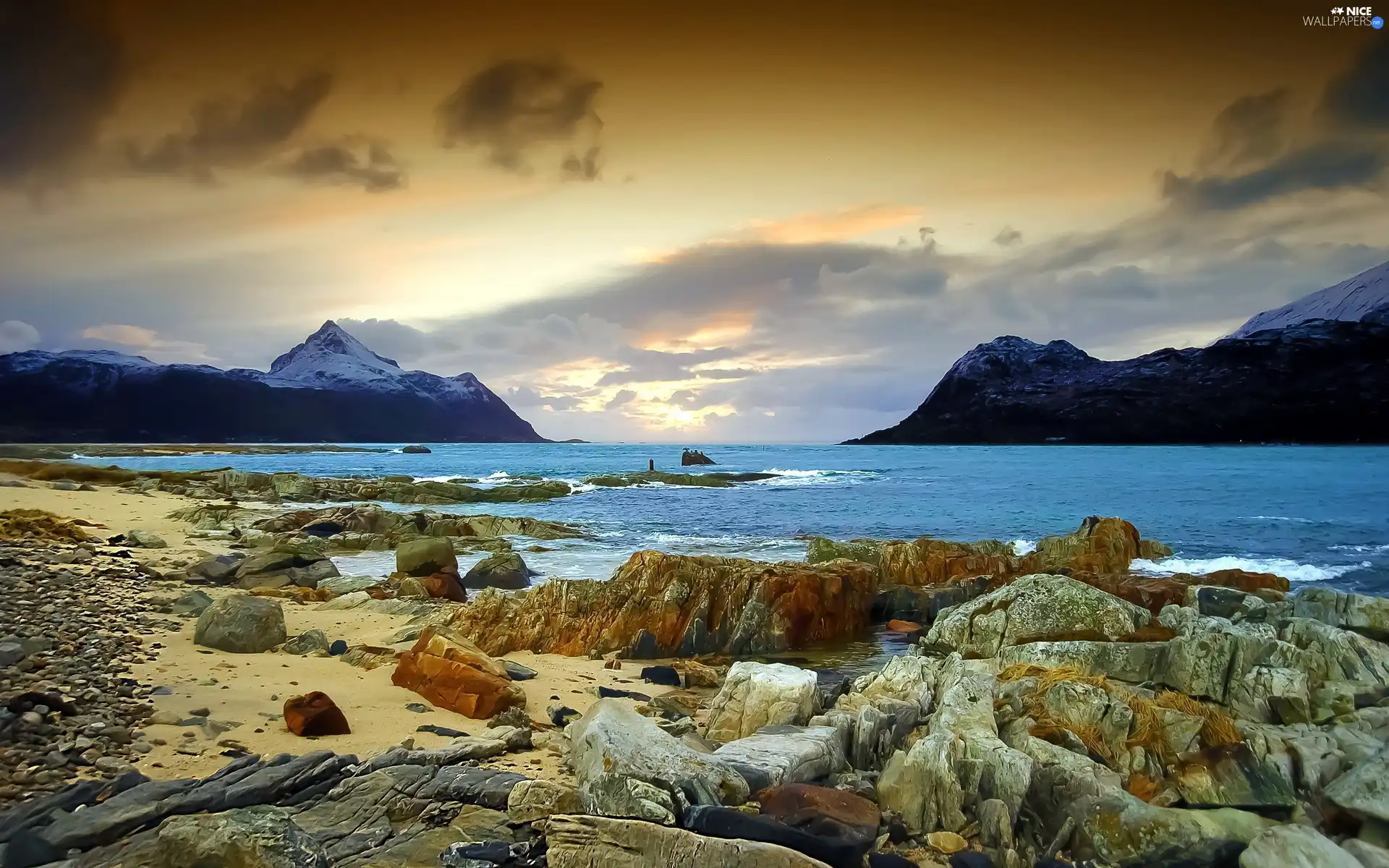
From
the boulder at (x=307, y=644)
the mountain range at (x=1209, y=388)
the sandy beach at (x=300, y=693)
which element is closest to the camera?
the sandy beach at (x=300, y=693)

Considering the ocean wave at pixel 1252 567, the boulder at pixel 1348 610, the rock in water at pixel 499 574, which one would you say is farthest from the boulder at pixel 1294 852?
the ocean wave at pixel 1252 567

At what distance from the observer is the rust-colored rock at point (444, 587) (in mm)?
14836

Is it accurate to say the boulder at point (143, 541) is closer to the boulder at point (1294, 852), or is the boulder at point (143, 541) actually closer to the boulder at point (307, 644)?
the boulder at point (307, 644)

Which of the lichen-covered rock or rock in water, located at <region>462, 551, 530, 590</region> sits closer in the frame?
rock in water, located at <region>462, 551, 530, 590</region>

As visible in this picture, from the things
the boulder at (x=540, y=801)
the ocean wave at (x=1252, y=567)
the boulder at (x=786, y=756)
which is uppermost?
the boulder at (x=540, y=801)

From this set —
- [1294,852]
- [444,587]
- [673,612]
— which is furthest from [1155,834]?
[444,587]

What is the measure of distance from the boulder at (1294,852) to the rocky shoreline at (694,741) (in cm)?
2

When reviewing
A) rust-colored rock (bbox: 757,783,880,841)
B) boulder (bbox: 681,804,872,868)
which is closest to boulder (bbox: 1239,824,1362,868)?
rust-colored rock (bbox: 757,783,880,841)

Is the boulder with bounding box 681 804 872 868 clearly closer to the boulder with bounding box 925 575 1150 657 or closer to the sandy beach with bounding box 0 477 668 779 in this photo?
the sandy beach with bounding box 0 477 668 779

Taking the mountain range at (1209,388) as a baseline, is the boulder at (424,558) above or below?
below

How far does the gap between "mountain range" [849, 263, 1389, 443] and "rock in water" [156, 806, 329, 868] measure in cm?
10324

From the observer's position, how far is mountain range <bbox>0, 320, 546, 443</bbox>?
39.1 metres

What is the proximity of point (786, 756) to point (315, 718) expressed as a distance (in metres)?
4.36

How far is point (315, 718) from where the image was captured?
6289 millimetres
